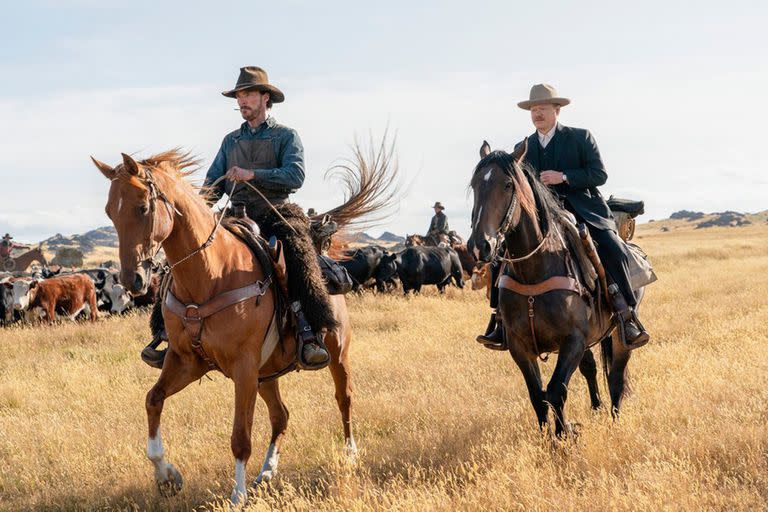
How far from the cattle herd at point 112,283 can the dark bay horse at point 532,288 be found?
9231 millimetres

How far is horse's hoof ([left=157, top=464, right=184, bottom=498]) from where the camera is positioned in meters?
6.38

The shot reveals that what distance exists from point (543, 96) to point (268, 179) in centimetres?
274

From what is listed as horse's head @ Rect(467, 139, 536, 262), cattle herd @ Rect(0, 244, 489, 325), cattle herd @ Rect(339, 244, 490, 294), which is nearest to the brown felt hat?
horse's head @ Rect(467, 139, 536, 262)

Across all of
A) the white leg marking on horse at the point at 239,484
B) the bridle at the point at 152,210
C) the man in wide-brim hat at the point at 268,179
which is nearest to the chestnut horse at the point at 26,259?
the man in wide-brim hat at the point at 268,179

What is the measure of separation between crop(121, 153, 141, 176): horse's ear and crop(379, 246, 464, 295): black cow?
19015mm

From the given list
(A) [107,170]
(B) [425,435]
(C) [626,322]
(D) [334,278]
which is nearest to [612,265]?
(C) [626,322]

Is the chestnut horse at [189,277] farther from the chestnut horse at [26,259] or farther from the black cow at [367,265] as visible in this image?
the chestnut horse at [26,259]

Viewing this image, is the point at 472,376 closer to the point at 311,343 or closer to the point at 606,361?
the point at 606,361

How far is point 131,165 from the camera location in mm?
5363

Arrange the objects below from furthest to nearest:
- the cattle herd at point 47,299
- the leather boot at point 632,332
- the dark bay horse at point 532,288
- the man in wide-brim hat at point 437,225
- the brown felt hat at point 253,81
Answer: the man in wide-brim hat at point 437,225, the cattle herd at point 47,299, the leather boot at point 632,332, the brown felt hat at point 253,81, the dark bay horse at point 532,288

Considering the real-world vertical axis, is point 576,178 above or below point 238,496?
above

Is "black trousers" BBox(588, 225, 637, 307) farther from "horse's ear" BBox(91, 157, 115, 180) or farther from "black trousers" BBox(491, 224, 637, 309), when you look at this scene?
"horse's ear" BBox(91, 157, 115, 180)

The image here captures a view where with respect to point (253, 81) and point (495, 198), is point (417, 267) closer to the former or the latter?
point (253, 81)

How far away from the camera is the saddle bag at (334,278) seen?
23.7 feet
